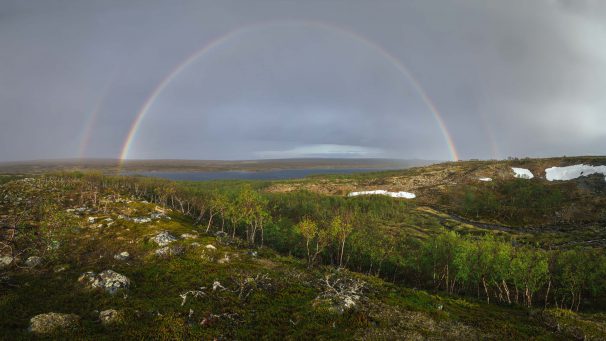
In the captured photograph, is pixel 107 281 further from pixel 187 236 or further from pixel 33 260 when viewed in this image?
pixel 187 236

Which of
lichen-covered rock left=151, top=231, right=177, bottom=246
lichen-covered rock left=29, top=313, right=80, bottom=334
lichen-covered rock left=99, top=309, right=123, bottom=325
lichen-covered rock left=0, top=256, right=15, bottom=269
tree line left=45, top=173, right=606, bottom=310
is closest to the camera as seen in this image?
lichen-covered rock left=29, top=313, right=80, bottom=334

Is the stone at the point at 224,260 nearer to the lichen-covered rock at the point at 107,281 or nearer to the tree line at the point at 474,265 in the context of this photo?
the lichen-covered rock at the point at 107,281

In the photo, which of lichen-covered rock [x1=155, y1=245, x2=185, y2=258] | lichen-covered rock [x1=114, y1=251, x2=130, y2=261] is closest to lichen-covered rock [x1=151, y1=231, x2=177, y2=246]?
lichen-covered rock [x1=155, y1=245, x2=185, y2=258]

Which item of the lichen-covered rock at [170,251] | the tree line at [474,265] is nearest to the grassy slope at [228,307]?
the lichen-covered rock at [170,251]

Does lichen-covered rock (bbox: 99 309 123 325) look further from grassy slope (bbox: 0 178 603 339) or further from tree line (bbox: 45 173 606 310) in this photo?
tree line (bbox: 45 173 606 310)

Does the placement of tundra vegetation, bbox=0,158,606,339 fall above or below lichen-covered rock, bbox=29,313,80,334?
below

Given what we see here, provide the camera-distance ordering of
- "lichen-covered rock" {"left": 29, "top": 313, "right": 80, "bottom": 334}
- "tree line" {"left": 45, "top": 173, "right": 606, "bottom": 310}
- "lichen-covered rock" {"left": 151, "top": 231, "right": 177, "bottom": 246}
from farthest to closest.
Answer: "lichen-covered rock" {"left": 151, "top": 231, "right": 177, "bottom": 246} < "tree line" {"left": 45, "top": 173, "right": 606, "bottom": 310} < "lichen-covered rock" {"left": 29, "top": 313, "right": 80, "bottom": 334}

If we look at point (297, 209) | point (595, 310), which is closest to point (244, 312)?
point (595, 310)
